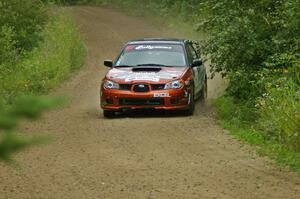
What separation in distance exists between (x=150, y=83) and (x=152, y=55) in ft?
5.19

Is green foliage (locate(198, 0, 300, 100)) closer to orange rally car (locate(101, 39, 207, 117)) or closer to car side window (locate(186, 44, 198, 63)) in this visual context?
orange rally car (locate(101, 39, 207, 117))

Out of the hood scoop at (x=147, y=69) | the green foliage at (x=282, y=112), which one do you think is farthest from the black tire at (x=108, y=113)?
the green foliage at (x=282, y=112)

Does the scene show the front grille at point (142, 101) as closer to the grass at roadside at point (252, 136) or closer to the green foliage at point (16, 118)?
the grass at roadside at point (252, 136)

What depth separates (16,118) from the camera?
1.71 meters

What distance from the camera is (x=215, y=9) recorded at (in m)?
15.3

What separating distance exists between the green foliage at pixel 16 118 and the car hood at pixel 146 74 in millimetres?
12615

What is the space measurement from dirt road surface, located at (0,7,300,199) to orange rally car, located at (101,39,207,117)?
32cm

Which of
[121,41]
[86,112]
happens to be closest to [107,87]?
[86,112]

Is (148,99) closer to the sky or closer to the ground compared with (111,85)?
closer to the ground

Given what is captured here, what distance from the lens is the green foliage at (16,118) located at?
66.3 inches

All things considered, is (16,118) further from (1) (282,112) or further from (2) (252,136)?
(2) (252,136)

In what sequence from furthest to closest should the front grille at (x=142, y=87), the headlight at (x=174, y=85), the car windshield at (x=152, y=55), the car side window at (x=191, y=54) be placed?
the car side window at (x=191, y=54) < the car windshield at (x=152, y=55) < the headlight at (x=174, y=85) < the front grille at (x=142, y=87)

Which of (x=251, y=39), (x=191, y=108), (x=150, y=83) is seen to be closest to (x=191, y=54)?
(x=191, y=108)

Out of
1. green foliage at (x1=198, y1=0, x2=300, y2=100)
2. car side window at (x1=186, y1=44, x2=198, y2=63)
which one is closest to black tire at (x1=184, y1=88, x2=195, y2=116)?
green foliage at (x1=198, y1=0, x2=300, y2=100)
